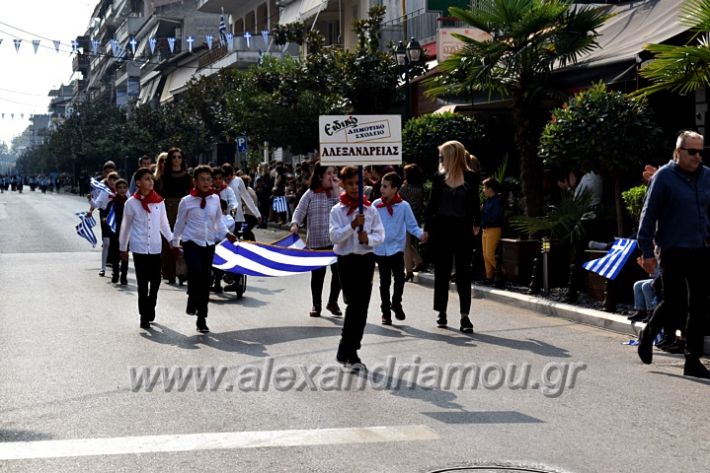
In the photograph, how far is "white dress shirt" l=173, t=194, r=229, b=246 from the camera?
39.8 ft

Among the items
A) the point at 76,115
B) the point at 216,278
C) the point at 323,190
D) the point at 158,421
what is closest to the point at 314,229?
the point at 323,190

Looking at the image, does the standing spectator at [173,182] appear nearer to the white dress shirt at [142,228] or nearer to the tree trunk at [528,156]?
the white dress shirt at [142,228]

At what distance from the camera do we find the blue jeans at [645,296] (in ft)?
34.8

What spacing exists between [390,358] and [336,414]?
2433 millimetres

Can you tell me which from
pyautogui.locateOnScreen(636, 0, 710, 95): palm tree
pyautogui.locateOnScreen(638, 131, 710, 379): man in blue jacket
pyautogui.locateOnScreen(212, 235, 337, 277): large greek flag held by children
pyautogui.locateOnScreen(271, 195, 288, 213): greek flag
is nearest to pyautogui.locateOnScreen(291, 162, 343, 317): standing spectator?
pyautogui.locateOnScreen(212, 235, 337, 277): large greek flag held by children

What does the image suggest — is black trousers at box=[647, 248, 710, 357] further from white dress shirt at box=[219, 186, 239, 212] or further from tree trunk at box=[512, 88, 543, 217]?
white dress shirt at box=[219, 186, 239, 212]

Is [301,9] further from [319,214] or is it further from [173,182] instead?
[319,214]

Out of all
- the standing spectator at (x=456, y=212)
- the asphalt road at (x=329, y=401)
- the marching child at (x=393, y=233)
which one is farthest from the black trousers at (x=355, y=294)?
the marching child at (x=393, y=233)

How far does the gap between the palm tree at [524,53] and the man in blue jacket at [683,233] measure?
8.34m

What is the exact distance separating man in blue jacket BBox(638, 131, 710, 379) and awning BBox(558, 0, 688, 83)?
7.84m

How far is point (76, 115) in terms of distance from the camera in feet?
350

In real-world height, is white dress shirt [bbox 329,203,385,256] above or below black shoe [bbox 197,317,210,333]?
above

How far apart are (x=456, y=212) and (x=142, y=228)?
3355 mm

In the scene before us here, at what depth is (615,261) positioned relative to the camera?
12125 millimetres
